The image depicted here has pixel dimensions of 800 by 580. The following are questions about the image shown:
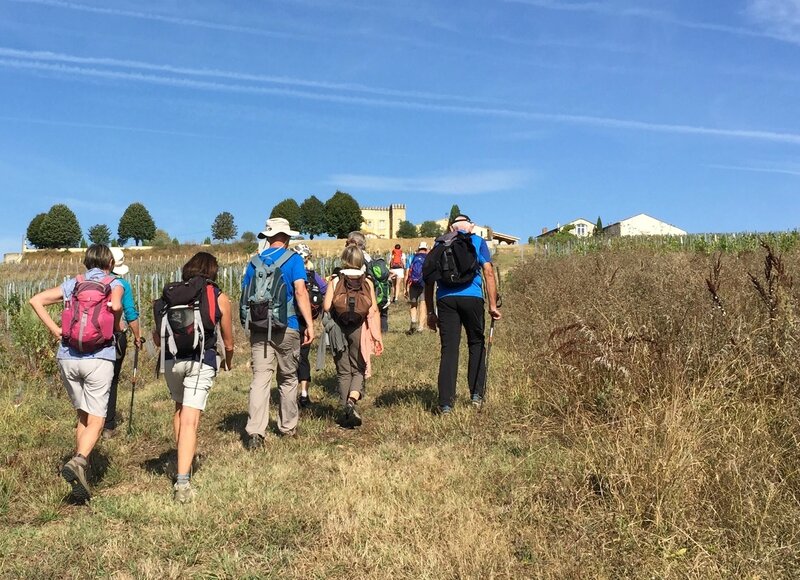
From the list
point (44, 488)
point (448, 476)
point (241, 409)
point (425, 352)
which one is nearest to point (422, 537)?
point (448, 476)

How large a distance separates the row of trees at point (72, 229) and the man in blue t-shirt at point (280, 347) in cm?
10265

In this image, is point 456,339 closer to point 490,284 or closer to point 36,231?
point 490,284

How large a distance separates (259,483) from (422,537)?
4.92ft

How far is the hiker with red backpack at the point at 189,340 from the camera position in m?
4.39

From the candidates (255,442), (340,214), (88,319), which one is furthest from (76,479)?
(340,214)

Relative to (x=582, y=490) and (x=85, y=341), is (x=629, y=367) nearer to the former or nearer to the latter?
(x=582, y=490)

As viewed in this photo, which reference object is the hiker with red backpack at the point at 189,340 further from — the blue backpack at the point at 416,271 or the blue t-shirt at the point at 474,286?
the blue backpack at the point at 416,271

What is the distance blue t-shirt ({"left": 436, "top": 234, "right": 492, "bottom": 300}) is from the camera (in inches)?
235

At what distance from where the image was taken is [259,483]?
438cm

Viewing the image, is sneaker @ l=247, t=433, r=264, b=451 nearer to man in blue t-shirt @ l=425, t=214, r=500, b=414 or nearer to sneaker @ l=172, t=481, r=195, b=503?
sneaker @ l=172, t=481, r=195, b=503

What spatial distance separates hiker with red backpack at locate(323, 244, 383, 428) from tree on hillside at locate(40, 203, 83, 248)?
358ft

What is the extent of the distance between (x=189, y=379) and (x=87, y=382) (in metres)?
0.72

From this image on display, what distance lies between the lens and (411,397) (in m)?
6.77

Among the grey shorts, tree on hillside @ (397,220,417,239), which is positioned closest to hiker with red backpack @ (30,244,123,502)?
the grey shorts
